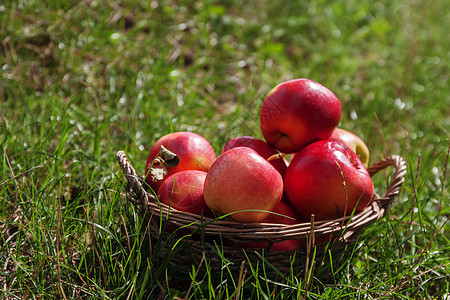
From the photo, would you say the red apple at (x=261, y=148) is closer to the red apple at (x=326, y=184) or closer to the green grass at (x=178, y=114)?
the red apple at (x=326, y=184)

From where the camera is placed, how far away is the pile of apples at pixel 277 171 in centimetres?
165

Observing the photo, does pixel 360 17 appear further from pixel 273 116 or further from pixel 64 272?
pixel 64 272

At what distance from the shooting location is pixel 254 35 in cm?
429

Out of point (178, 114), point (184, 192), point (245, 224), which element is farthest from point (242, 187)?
point (178, 114)

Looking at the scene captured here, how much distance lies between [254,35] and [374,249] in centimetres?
266

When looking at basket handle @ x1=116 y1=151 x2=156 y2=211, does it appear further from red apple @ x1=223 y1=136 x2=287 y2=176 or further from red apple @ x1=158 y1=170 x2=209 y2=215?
red apple @ x1=223 y1=136 x2=287 y2=176

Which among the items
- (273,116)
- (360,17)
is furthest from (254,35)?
(273,116)

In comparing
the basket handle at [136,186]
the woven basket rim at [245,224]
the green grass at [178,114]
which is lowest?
the green grass at [178,114]

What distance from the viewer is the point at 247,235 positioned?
1541 millimetres

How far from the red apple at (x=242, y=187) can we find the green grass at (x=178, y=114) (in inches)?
9.1

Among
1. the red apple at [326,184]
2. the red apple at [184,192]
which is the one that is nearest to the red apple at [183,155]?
the red apple at [184,192]

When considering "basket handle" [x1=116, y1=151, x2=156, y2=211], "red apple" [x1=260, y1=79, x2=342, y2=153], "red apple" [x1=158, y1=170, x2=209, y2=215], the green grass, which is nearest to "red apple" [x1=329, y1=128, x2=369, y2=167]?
"red apple" [x1=260, y1=79, x2=342, y2=153]

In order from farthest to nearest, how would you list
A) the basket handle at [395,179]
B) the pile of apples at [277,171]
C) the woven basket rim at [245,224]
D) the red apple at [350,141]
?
the red apple at [350,141], the basket handle at [395,179], the pile of apples at [277,171], the woven basket rim at [245,224]

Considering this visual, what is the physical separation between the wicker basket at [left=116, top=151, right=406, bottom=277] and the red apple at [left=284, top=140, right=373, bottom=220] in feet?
0.23
